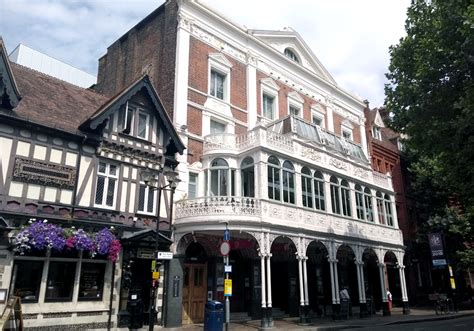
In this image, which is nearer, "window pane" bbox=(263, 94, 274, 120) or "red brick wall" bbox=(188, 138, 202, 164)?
"red brick wall" bbox=(188, 138, 202, 164)

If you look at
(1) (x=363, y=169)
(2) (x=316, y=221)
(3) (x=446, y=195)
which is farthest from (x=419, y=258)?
(2) (x=316, y=221)

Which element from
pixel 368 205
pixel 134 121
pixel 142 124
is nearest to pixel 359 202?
pixel 368 205

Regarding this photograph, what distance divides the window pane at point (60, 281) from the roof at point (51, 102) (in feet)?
16.6

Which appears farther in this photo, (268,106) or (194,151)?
(268,106)

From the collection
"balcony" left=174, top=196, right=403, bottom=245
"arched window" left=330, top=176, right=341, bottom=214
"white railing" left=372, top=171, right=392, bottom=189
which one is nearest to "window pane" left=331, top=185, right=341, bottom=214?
"arched window" left=330, top=176, right=341, bottom=214

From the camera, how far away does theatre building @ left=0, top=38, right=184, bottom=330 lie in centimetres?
1320

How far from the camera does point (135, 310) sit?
1477 centimetres

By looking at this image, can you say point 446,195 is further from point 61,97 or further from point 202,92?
point 61,97

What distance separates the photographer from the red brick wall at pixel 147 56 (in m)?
21.2

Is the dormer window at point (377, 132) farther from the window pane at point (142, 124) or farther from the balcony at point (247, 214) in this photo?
the window pane at point (142, 124)

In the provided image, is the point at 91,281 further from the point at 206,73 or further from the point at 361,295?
the point at 361,295

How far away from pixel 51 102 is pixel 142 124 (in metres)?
3.87

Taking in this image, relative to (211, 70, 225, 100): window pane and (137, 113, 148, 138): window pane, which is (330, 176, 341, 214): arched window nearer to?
(211, 70, 225, 100): window pane

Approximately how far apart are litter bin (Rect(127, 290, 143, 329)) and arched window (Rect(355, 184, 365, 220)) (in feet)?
48.1
